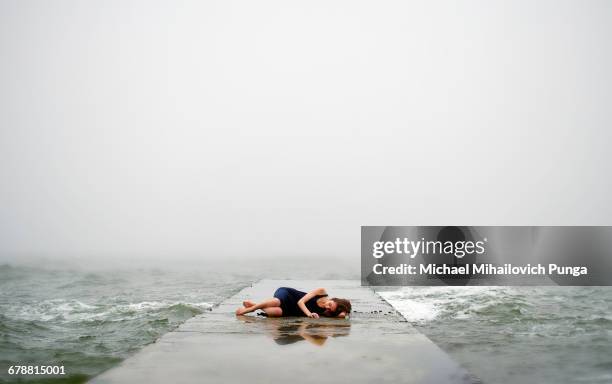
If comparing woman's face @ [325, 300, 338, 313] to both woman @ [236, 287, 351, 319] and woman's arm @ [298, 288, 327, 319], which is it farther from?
woman's arm @ [298, 288, 327, 319]

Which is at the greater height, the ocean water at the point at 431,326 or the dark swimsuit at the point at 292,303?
the dark swimsuit at the point at 292,303

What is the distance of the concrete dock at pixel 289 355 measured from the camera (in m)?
3.95

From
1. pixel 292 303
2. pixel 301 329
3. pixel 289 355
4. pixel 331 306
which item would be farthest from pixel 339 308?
pixel 289 355

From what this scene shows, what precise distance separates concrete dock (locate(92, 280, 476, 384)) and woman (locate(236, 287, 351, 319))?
379mm

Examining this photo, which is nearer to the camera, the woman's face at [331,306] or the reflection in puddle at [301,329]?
the reflection in puddle at [301,329]

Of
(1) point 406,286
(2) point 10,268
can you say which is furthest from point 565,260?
(2) point 10,268

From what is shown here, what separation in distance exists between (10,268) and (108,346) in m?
28.6

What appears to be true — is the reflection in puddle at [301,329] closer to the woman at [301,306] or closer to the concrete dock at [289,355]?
the concrete dock at [289,355]

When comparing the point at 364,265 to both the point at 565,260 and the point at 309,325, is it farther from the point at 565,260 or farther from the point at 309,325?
the point at 309,325

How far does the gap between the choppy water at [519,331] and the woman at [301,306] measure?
2330mm

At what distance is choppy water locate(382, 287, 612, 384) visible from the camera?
26.0 ft

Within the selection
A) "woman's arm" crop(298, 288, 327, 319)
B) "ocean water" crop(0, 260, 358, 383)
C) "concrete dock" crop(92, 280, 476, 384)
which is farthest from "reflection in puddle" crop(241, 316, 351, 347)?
"ocean water" crop(0, 260, 358, 383)

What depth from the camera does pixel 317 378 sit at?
13.0 feet

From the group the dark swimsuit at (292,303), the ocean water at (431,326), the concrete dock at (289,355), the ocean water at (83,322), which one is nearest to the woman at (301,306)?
the dark swimsuit at (292,303)
